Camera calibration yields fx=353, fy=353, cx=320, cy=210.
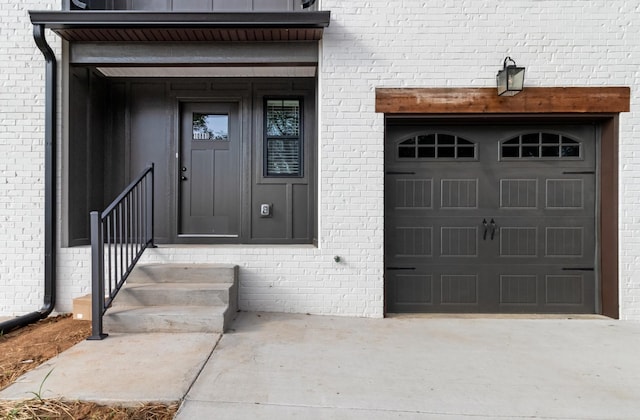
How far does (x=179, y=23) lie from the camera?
140 inches

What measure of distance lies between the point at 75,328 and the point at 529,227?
483 centimetres

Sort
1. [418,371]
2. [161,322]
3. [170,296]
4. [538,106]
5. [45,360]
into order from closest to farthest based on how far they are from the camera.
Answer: [418,371], [45,360], [161,322], [170,296], [538,106]

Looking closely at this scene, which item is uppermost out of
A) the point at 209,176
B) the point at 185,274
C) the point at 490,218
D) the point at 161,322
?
the point at 209,176

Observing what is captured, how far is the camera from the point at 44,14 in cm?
356

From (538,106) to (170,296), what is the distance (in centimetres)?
426

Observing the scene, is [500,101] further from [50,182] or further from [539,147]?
[50,182]

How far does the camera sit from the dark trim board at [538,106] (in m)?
3.79

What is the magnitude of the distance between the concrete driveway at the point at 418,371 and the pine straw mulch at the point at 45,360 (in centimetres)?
26

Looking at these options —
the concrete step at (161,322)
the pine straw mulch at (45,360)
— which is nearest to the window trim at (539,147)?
the concrete step at (161,322)

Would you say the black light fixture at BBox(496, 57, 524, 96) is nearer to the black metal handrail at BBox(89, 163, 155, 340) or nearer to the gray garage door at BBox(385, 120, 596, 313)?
the gray garage door at BBox(385, 120, 596, 313)

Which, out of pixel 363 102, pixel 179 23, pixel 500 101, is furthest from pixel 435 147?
pixel 179 23

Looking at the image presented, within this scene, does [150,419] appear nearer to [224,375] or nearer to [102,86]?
[224,375]

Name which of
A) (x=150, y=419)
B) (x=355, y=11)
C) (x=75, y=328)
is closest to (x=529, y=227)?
(x=355, y=11)

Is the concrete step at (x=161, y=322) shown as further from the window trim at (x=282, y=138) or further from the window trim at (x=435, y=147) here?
the window trim at (x=435, y=147)
